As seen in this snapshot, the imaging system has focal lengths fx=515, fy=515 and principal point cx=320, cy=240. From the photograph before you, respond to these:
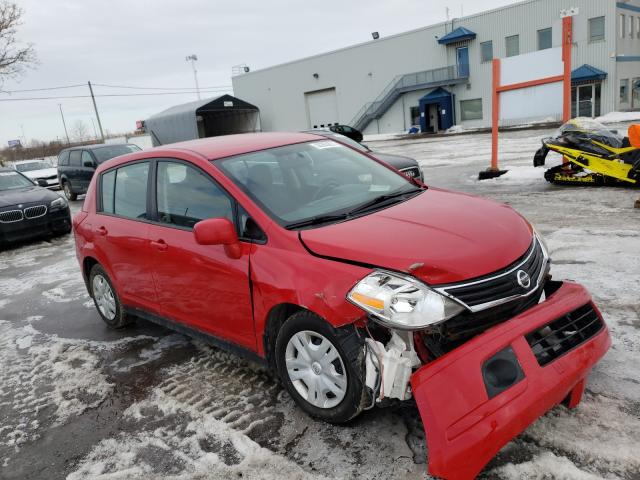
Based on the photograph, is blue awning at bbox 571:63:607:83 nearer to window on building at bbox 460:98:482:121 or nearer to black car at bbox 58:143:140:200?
window on building at bbox 460:98:482:121

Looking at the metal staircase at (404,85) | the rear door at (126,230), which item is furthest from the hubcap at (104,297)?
the metal staircase at (404,85)

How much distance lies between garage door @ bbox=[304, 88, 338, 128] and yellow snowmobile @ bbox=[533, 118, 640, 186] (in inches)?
1448

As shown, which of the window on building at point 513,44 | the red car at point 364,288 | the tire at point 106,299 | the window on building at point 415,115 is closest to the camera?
the red car at point 364,288

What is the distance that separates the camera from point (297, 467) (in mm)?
2719

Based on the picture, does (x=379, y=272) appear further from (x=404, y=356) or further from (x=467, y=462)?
(x=467, y=462)

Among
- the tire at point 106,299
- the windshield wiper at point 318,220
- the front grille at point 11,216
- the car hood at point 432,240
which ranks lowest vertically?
the tire at point 106,299

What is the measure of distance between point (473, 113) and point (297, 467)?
37.4 meters

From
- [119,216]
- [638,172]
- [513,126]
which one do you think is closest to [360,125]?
[513,126]

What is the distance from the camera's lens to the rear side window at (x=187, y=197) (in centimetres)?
348

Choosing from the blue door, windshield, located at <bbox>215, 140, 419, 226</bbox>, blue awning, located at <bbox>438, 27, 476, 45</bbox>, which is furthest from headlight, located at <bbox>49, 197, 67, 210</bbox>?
the blue door

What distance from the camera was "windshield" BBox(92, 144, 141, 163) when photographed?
15.2 metres

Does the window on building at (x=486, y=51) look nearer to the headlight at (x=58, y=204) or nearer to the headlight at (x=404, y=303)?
the headlight at (x=58, y=204)

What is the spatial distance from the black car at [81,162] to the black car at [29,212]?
4.35m

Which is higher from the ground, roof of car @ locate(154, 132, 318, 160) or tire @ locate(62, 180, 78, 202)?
roof of car @ locate(154, 132, 318, 160)
